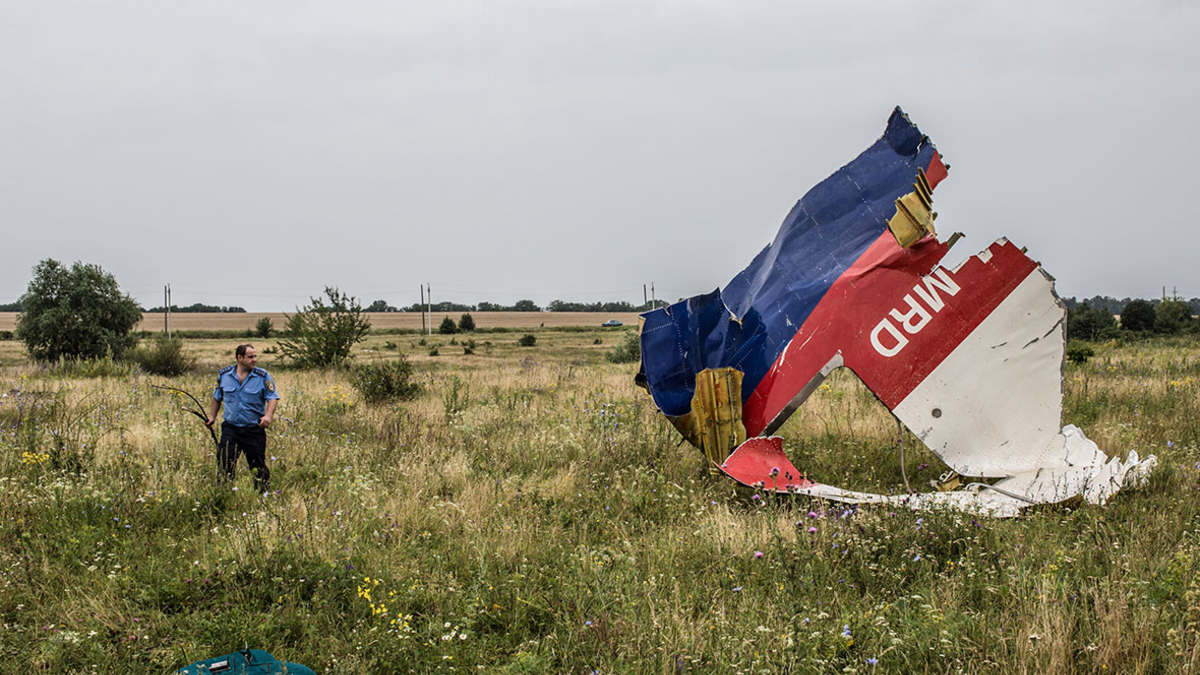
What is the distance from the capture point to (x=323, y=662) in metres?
3.30

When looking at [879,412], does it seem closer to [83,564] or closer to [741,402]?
[741,402]

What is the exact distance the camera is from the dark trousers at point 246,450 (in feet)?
19.9

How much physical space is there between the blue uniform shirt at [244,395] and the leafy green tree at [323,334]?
12.1 metres

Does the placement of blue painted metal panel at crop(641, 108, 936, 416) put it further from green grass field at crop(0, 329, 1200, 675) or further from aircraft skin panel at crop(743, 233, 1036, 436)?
green grass field at crop(0, 329, 1200, 675)

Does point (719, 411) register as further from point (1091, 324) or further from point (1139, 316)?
point (1139, 316)

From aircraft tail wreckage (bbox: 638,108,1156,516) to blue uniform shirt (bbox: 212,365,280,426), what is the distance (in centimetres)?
367

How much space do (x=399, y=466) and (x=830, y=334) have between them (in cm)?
374

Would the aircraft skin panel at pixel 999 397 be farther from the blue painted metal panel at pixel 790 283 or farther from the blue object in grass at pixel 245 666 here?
the blue object in grass at pixel 245 666

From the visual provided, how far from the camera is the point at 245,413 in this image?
616cm

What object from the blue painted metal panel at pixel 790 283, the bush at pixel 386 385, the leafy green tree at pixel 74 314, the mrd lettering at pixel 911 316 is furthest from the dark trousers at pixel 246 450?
the leafy green tree at pixel 74 314

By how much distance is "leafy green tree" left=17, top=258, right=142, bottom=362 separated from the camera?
1137 inches

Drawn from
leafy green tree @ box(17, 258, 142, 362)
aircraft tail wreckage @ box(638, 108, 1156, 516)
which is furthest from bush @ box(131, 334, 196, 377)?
aircraft tail wreckage @ box(638, 108, 1156, 516)

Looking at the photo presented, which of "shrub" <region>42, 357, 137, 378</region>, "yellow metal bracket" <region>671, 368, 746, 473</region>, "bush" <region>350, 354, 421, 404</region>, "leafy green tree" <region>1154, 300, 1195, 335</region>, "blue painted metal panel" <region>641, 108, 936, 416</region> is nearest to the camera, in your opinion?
"yellow metal bracket" <region>671, 368, 746, 473</region>

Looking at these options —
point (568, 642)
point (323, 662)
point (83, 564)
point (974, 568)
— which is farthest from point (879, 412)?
point (83, 564)
